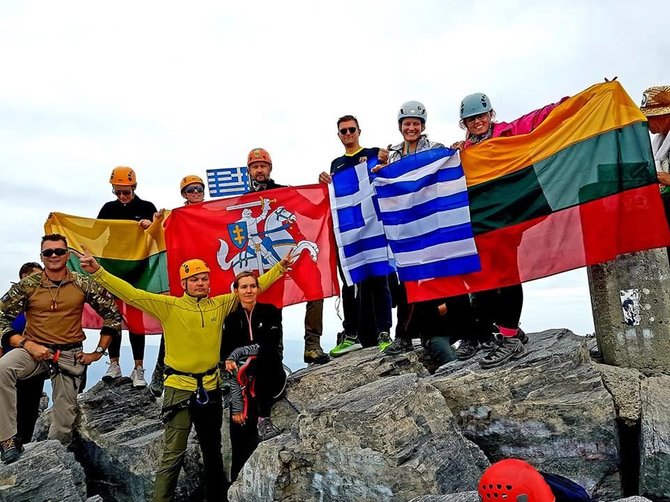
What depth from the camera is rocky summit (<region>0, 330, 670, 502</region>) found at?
615cm

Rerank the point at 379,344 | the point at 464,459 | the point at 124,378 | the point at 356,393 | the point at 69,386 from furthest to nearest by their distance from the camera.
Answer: the point at 124,378 < the point at 379,344 < the point at 69,386 < the point at 356,393 < the point at 464,459

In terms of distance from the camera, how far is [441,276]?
344 inches

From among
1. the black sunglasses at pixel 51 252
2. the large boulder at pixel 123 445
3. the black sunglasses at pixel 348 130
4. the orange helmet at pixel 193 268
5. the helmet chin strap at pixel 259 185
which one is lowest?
the large boulder at pixel 123 445

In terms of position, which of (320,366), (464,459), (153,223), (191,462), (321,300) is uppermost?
(153,223)

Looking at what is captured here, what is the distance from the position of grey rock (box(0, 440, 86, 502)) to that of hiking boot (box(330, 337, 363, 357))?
177 inches

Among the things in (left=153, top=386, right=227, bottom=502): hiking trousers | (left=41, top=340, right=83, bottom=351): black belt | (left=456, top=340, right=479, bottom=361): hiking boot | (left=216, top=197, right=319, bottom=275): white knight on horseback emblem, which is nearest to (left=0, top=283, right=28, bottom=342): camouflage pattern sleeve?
(left=41, top=340, right=83, bottom=351): black belt

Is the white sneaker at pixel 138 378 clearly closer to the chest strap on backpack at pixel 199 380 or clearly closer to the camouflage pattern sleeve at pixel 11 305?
the camouflage pattern sleeve at pixel 11 305

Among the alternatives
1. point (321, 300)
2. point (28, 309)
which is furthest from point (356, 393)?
point (28, 309)

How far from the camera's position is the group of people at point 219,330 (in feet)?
25.2

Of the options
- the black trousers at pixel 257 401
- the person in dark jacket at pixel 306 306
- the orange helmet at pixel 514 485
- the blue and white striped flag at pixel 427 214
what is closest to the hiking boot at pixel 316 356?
the person in dark jacket at pixel 306 306

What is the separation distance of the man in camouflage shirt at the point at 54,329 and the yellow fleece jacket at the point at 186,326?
3.76 ft

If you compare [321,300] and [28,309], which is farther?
[321,300]

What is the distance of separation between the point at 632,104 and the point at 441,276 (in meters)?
3.48

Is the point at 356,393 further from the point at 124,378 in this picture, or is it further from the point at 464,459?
the point at 124,378
